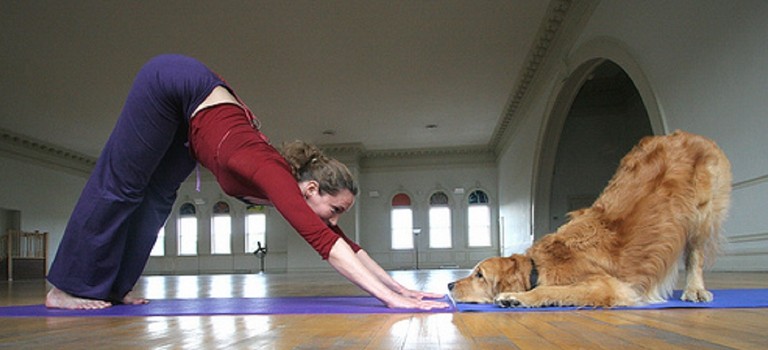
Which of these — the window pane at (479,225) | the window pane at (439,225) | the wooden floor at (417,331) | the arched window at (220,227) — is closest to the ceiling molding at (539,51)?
the window pane at (479,225)

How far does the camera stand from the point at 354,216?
59.7 ft

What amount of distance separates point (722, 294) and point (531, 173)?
9508 mm

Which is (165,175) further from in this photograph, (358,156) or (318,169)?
(358,156)

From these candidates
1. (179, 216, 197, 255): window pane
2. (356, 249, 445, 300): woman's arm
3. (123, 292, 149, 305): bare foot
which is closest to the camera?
(356, 249, 445, 300): woman's arm

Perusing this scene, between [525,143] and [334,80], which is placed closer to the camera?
[334,80]

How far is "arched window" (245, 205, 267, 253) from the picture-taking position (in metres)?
21.1

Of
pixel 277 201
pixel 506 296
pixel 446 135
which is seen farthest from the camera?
pixel 446 135

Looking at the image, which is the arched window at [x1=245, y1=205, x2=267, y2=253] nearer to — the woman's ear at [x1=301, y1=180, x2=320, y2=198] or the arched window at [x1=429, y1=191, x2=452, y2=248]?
the arched window at [x1=429, y1=191, x2=452, y2=248]

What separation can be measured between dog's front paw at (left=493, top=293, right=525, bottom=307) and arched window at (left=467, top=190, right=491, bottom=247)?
17.6 meters

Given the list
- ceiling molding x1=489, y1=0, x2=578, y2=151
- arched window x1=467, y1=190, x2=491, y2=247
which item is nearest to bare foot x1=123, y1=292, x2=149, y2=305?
ceiling molding x1=489, y1=0, x2=578, y2=151

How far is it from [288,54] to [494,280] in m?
8.34

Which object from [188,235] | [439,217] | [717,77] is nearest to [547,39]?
[717,77]

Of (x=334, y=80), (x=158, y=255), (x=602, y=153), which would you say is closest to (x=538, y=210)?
(x=602, y=153)

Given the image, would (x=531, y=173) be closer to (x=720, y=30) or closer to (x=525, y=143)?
(x=525, y=143)
